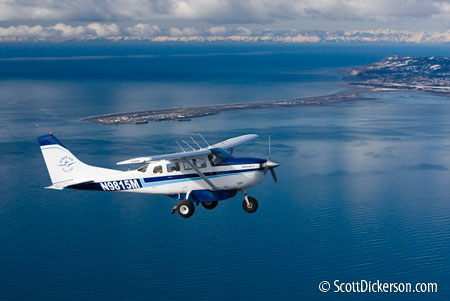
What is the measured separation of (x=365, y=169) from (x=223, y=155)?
191 ft

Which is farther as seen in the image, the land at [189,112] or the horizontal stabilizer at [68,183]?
the land at [189,112]

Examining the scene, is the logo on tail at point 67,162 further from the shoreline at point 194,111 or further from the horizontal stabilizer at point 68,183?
the shoreline at point 194,111

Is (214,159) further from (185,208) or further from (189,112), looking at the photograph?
(189,112)

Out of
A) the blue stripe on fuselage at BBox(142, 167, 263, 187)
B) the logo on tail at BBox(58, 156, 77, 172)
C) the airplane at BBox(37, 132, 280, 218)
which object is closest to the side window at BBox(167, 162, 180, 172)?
the airplane at BBox(37, 132, 280, 218)

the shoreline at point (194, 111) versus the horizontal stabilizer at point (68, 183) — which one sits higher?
the shoreline at point (194, 111)

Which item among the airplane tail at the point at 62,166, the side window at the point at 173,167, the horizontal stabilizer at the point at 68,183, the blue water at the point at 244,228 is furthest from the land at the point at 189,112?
the side window at the point at 173,167

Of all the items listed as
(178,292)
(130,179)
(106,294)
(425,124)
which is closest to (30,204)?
(106,294)

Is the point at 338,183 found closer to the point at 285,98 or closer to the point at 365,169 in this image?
the point at 365,169

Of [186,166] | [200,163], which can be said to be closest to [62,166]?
[186,166]

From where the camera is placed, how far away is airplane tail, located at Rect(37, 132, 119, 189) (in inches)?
1129

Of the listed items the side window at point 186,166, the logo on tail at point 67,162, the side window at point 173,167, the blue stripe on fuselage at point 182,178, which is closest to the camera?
the blue stripe on fuselage at point 182,178

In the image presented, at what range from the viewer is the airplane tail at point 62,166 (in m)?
28.7

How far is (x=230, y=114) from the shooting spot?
129 metres

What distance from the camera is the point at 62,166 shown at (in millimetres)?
28750
